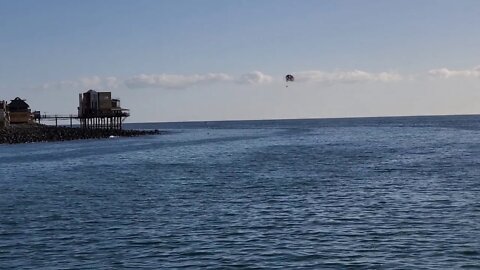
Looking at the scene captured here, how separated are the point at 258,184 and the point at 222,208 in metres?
10.7

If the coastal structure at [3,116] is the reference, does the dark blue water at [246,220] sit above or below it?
below

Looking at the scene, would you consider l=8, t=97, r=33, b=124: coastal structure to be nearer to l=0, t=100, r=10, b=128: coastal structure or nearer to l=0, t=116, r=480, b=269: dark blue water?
l=0, t=100, r=10, b=128: coastal structure

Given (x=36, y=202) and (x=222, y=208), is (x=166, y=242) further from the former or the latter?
(x=36, y=202)

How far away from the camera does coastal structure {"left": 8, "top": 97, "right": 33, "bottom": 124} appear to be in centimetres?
13712

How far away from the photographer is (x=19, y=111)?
13875 centimetres

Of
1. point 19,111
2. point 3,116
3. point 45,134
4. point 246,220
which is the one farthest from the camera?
point 19,111

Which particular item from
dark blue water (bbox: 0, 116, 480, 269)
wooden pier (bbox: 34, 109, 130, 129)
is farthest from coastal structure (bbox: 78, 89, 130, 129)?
dark blue water (bbox: 0, 116, 480, 269)

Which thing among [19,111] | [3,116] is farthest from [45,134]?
[19,111]

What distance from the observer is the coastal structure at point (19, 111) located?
13712 centimetres

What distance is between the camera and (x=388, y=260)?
66.2 feet

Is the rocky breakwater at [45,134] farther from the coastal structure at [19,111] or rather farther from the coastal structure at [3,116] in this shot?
the coastal structure at [19,111]

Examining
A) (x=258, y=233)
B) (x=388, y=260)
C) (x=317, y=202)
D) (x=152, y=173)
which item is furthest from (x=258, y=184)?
(x=388, y=260)

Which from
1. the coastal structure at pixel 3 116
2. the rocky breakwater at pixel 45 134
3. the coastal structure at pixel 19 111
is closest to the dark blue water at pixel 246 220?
the rocky breakwater at pixel 45 134

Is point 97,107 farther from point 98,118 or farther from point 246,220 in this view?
point 246,220
